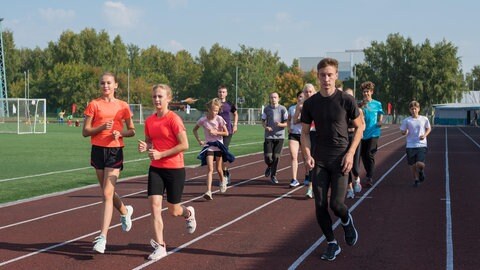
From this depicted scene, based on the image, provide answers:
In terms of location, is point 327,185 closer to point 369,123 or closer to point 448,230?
point 448,230

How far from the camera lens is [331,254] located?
21.9 ft

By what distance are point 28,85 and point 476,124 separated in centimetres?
6203

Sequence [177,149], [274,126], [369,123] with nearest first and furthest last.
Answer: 1. [177,149]
2. [369,123]
3. [274,126]

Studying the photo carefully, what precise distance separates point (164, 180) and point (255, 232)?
182cm

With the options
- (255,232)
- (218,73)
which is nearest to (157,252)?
(255,232)

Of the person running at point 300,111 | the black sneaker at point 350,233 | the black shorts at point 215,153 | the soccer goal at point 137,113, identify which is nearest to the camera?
the black sneaker at point 350,233

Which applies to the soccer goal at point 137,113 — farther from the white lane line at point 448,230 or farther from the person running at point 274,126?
the white lane line at point 448,230

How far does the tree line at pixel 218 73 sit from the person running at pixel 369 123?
75.4 metres

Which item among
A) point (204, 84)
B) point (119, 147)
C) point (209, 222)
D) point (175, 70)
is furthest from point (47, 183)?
point (175, 70)

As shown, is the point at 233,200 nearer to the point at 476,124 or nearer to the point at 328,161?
the point at 328,161

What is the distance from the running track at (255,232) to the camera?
6641 mm

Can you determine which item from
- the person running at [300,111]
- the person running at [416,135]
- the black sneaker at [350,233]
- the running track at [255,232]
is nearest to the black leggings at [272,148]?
the running track at [255,232]

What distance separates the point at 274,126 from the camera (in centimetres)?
1352

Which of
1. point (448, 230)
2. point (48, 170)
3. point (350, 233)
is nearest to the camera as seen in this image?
point (350, 233)
